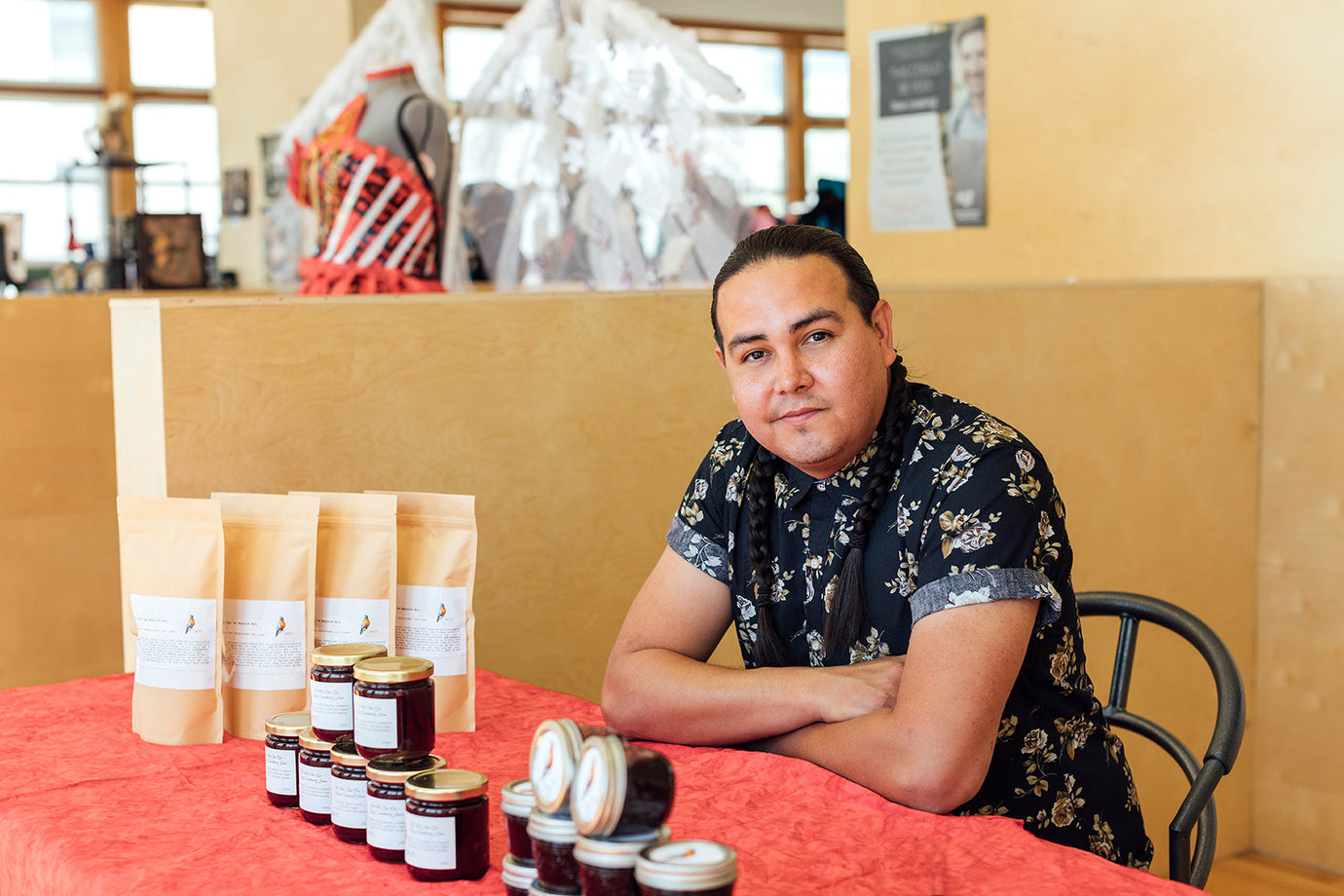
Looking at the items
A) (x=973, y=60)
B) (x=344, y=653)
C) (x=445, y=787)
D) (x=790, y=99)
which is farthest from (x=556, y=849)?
(x=790, y=99)

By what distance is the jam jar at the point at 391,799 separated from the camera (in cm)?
98

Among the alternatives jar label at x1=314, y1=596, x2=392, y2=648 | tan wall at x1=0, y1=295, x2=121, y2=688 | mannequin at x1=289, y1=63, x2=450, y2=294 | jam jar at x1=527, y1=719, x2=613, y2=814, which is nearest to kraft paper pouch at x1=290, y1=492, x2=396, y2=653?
jar label at x1=314, y1=596, x2=392, y2=648

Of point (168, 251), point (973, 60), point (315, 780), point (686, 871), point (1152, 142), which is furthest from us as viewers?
point (168, 251)

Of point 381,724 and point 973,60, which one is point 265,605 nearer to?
point 381,724

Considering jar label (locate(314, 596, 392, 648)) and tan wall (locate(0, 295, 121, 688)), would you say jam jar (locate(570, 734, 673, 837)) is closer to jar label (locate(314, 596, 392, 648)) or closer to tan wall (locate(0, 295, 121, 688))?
jar label (locate(314, 596, 392, 648))

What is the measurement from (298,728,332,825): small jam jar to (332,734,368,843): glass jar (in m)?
0.03

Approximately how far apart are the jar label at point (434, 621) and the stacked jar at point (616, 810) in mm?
626

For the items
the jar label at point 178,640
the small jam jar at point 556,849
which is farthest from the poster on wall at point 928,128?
the small jam jar at point 556,849

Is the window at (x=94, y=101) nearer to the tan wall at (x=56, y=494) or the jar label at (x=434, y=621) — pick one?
the tan wall at (x=56, y=494)

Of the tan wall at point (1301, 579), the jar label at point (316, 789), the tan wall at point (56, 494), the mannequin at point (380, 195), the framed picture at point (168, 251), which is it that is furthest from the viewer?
the framed picture at point (168, 251)

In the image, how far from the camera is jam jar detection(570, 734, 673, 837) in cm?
76

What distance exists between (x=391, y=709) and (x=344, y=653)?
0.12m

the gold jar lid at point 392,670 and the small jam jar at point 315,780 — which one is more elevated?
the gold jar lid at point 392,670

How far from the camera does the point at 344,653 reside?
1137 millimetres
